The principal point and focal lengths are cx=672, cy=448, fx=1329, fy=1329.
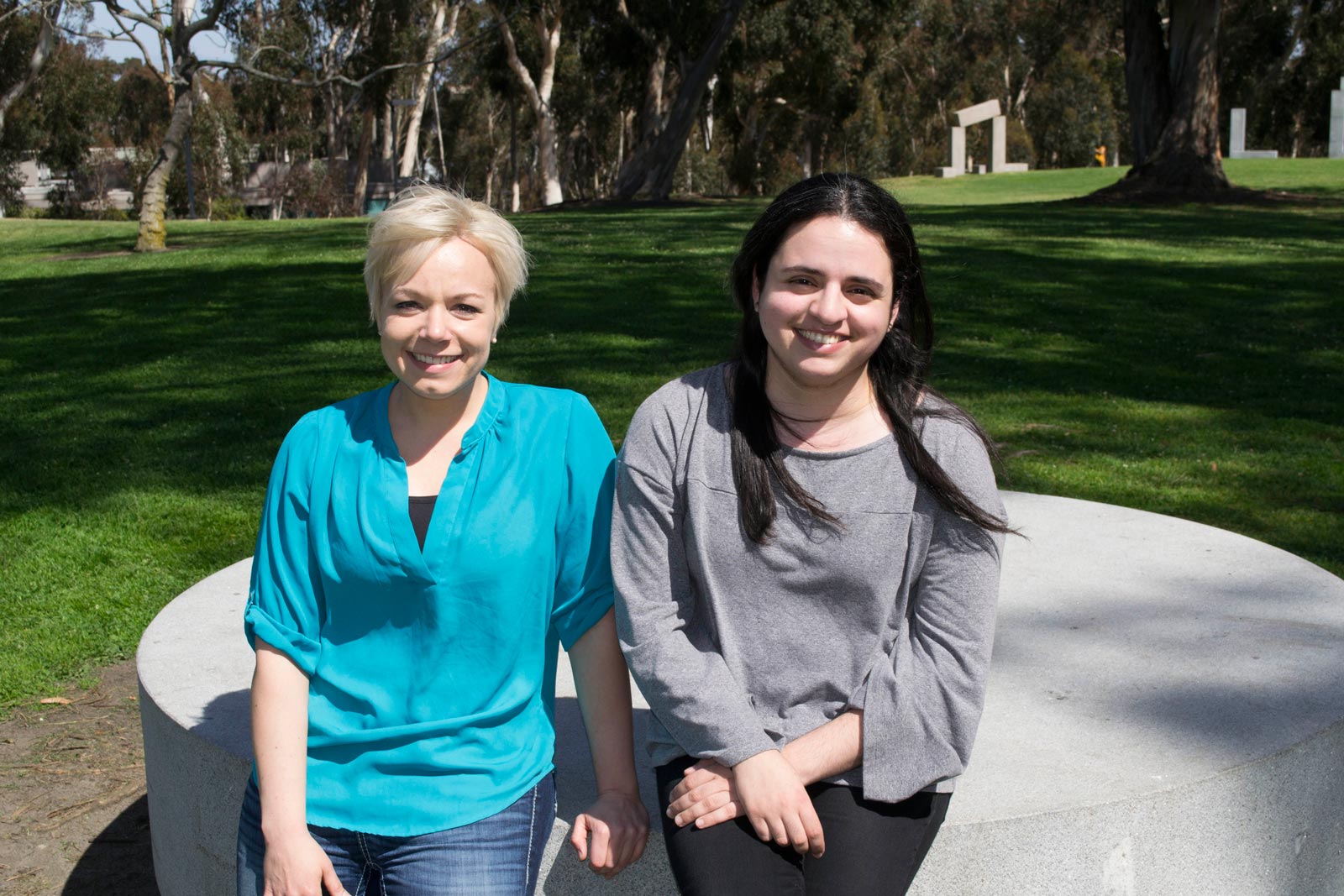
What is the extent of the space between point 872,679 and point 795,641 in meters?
0.14

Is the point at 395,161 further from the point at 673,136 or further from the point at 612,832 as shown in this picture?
the point at 612,832

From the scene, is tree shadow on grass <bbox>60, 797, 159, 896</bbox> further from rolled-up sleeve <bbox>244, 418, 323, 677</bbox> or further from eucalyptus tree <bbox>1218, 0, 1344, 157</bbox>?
eucalyptus tree <bbox>1218, 0, 1344, 157</bbox>

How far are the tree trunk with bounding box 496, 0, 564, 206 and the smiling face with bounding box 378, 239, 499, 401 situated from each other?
3028 cm

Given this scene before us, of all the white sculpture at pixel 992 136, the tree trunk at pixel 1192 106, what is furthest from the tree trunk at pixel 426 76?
the tree trunk at pixel 1192 106

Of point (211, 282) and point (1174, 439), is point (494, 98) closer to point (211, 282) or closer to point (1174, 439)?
point (211, 282)

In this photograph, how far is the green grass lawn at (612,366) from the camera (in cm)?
566

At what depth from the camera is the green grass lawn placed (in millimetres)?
5656

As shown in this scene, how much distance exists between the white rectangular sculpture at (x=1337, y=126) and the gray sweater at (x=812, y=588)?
43044mm

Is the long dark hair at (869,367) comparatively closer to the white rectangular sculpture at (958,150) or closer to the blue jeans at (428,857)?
the blue jeans at (428,857)

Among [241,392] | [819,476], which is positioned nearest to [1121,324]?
[241,392]

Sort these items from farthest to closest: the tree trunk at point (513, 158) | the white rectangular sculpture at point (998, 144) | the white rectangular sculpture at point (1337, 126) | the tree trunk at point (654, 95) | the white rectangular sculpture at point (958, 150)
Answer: the white rectangular sculpture at point (998, 144), the white rectangular sculpture at point (958, 150), the white rectangular sculpture at point (1337, 126), the tree trunk at point (513, 158), the tree trunk at point (654, 95)

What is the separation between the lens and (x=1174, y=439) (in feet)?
23.0

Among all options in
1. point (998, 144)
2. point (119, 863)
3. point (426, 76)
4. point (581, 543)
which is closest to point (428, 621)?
point (581, 543)

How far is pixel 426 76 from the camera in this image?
39.2 meters
